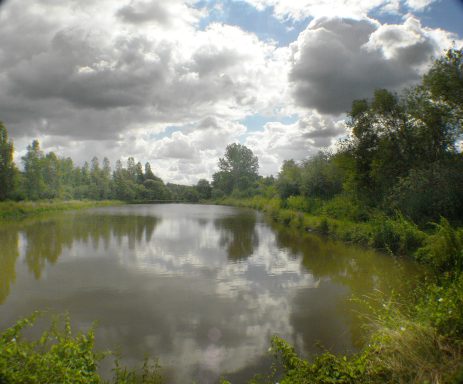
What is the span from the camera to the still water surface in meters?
5.61

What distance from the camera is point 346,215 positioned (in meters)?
20.8

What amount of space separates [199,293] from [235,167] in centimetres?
7514

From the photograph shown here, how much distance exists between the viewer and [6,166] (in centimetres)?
3569

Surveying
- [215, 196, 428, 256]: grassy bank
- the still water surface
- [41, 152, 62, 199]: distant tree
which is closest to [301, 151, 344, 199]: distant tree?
[215, 196, 428, 256]: grassy bank

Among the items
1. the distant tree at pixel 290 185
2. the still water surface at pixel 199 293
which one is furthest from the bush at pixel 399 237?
A: the distant tree at pixel 290 185

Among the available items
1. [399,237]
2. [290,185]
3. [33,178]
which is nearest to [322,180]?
[290,185]

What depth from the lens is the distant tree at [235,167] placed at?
8162cm

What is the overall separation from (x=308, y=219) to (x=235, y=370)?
18.7 metres

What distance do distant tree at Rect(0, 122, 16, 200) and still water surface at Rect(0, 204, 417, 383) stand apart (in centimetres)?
2347

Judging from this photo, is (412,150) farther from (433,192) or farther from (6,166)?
(6,166)

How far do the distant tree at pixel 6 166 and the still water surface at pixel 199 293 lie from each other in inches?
924

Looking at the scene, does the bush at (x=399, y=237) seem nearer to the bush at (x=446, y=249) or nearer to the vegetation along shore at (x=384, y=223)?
the vegetation along shore at (x=384, y=223)

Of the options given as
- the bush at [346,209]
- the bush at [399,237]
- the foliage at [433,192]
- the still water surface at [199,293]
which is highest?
→ the foliage at [433,192]

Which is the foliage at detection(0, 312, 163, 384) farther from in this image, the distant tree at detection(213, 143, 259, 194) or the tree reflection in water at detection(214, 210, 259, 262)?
the distant tree at detection(213, 143, 259, 194)
